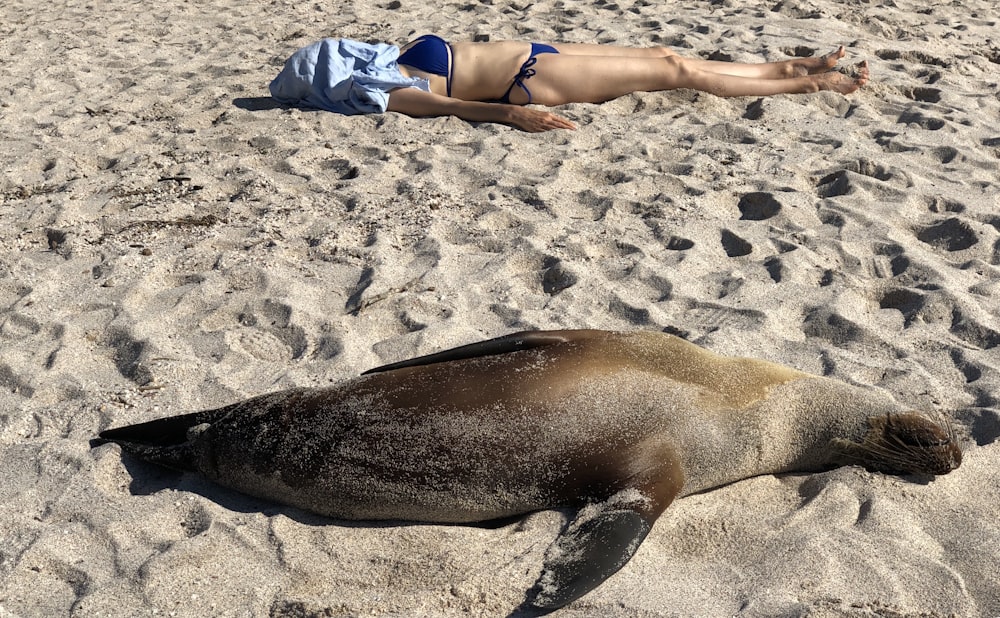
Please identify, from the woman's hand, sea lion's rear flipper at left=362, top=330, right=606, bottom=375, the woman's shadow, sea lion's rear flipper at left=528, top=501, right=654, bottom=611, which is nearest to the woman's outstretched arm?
the woman's hand

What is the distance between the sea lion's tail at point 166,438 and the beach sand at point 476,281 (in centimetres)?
5

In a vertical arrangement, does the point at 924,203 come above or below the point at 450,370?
below

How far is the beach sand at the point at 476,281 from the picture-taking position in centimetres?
262

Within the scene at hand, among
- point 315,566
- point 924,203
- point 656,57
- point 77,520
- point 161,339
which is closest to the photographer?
point 315,566

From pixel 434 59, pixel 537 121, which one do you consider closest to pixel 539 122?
pixel 537 121

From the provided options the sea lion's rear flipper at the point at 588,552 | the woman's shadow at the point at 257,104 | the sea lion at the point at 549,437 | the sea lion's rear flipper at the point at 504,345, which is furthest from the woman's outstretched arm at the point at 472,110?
the sea lion's rear flipper at the point at 588,552

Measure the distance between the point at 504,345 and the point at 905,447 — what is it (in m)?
1.24

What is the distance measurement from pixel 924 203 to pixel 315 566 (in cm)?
352

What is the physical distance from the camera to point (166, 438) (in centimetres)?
311

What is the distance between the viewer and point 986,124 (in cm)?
572

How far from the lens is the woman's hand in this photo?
5781 mm

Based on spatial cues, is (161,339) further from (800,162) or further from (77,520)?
(800,162)

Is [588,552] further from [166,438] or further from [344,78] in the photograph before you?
[344,78]

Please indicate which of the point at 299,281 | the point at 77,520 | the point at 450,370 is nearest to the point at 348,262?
the point at 299,281
